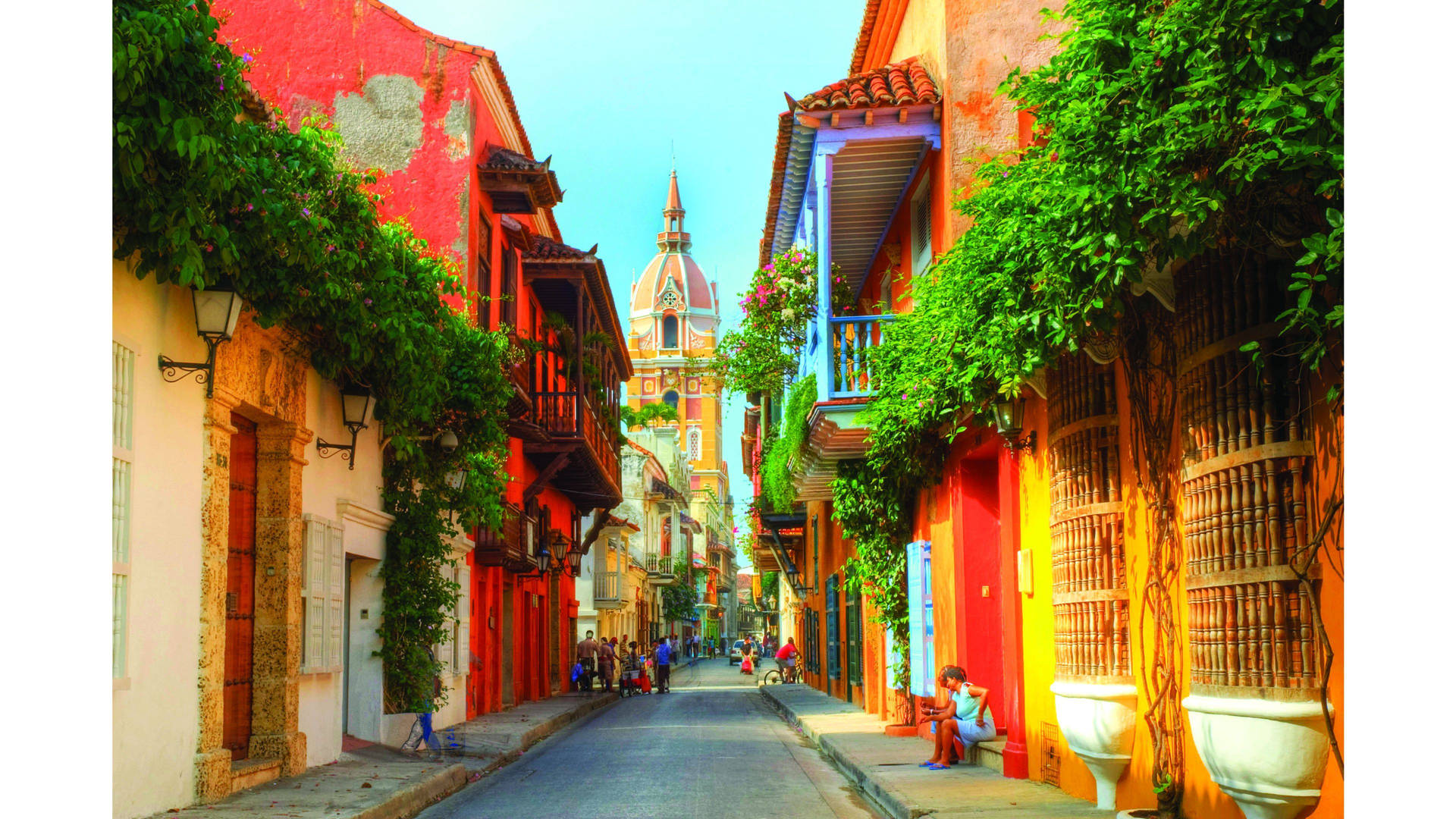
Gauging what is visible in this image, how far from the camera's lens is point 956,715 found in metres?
12.5

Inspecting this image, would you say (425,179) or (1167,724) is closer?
(1167,724)

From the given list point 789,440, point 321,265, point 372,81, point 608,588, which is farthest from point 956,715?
point 608,588

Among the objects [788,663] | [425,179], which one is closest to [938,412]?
[425,179]

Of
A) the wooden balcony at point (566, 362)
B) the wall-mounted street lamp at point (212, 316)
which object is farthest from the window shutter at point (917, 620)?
the wall-mounted street lamp at point (212, 316)

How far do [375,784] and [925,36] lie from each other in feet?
31.8

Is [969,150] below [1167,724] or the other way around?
the other way around

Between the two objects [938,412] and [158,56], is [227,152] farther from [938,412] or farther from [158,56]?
[938,412]

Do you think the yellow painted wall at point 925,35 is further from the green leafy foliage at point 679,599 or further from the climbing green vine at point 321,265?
the green leafy foliage at point 679,599

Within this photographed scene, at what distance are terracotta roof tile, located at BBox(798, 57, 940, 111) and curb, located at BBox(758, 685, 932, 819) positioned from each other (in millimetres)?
6515

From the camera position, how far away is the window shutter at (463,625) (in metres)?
19.5

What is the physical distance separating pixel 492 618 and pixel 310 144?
586 inches

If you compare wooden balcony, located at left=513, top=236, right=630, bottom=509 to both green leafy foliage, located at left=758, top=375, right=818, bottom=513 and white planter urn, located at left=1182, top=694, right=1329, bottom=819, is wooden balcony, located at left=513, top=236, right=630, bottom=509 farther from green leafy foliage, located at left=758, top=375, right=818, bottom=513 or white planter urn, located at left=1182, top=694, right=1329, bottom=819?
white planter urn, located at left=1182, top=694, right=1329, bottom=819

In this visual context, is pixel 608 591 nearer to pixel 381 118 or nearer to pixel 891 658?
pixel 381 118

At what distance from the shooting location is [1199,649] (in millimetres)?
6871
